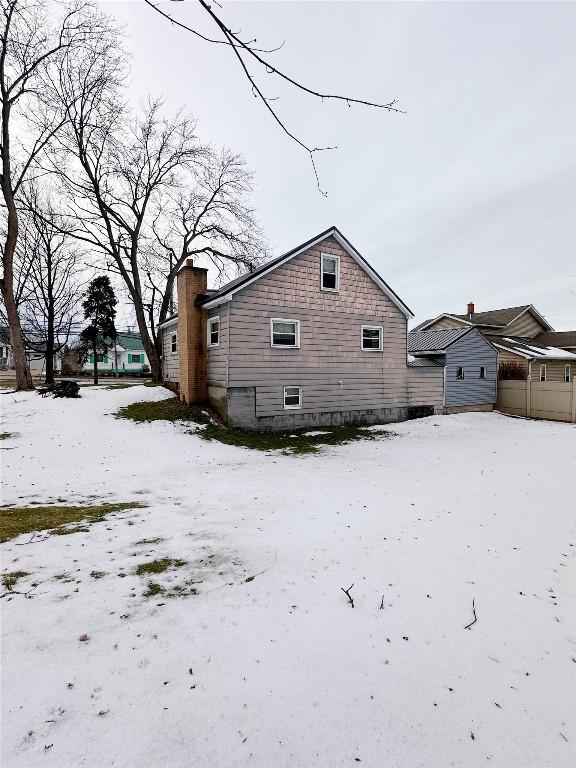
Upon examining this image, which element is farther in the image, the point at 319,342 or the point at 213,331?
the point at 319,342

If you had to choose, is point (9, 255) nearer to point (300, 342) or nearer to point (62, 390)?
point (62, 390)

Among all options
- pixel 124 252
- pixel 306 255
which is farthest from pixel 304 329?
pixel 124 252

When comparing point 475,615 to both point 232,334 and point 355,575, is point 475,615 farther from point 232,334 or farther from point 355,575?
point 232,334

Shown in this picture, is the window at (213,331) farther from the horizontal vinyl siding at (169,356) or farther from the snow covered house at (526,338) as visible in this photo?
the snow covered house at (526,338)

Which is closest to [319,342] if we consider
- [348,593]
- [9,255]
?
[348,593]

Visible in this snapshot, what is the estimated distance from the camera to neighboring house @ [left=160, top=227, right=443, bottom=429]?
13891 mm

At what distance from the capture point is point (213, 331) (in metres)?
15.1

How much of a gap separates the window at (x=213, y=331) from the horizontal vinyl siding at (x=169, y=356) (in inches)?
167

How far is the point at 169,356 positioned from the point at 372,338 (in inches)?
444

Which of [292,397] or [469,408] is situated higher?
[292,397]

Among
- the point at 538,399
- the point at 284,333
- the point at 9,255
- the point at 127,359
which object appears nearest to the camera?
the point at 284,333

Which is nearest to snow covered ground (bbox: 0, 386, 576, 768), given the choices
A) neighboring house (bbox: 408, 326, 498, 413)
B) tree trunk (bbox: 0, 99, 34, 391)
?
tree trunk (bbox: 0, 99, 34, 391)

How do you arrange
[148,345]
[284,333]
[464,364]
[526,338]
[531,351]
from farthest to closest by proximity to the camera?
[526,338] → [531,351] → [148,345] → [464,364] → [284,333]

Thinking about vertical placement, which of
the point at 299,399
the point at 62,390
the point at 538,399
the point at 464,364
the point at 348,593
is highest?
the point at 464,364
